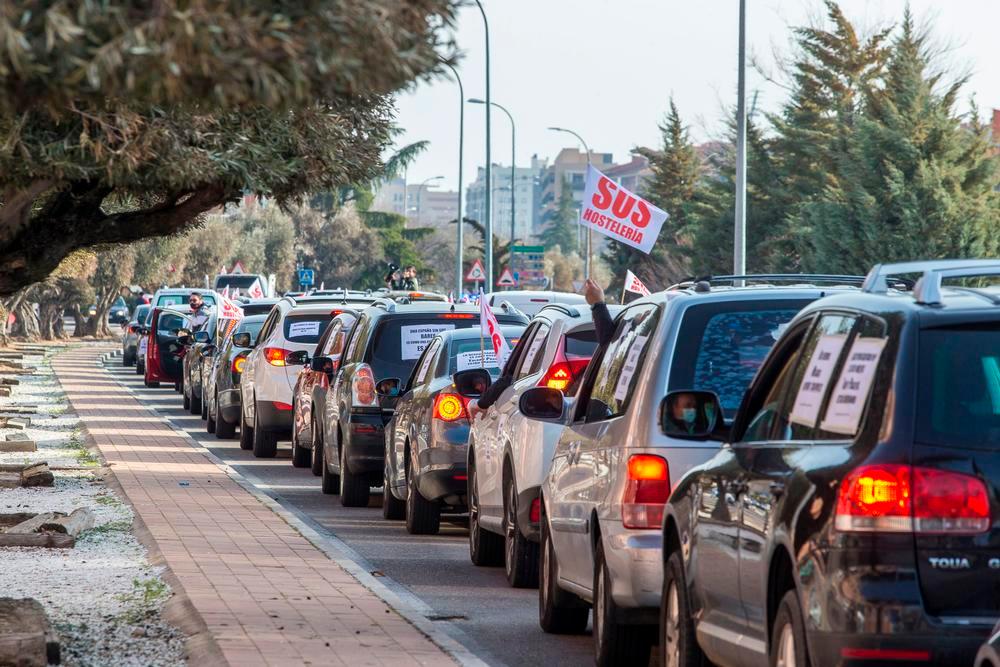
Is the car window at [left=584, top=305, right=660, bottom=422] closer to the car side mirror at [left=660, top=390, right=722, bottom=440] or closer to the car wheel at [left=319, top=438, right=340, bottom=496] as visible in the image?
the car side mirror at [left=660, top=390, right=722, bottom=440]

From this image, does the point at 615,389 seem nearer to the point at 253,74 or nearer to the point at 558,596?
the point at 558,596

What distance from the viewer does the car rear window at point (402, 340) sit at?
16969mm

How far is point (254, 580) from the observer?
36.1 feet

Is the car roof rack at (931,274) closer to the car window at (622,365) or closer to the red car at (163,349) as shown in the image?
the car window at (622,365)

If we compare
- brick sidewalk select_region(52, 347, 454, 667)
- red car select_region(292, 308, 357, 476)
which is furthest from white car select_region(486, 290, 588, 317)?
brick sidewalk select_region(52, 347, 454, 667)

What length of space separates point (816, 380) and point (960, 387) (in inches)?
28.1

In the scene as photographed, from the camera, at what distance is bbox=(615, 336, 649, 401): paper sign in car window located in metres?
8.42

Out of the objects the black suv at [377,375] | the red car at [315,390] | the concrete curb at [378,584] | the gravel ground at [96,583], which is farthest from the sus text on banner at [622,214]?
the gravel ground at [96,583]

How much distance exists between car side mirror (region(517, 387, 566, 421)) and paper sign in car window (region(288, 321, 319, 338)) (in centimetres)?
1377

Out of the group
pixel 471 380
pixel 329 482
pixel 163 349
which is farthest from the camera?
pixel 163 349

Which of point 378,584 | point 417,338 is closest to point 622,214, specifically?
point 417,338

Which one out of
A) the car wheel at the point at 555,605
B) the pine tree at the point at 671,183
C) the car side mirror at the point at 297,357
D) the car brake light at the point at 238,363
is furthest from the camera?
the pine tree at the point at 671,183

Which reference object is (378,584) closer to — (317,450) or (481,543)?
(481,543)

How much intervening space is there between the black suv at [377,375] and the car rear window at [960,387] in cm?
1109
